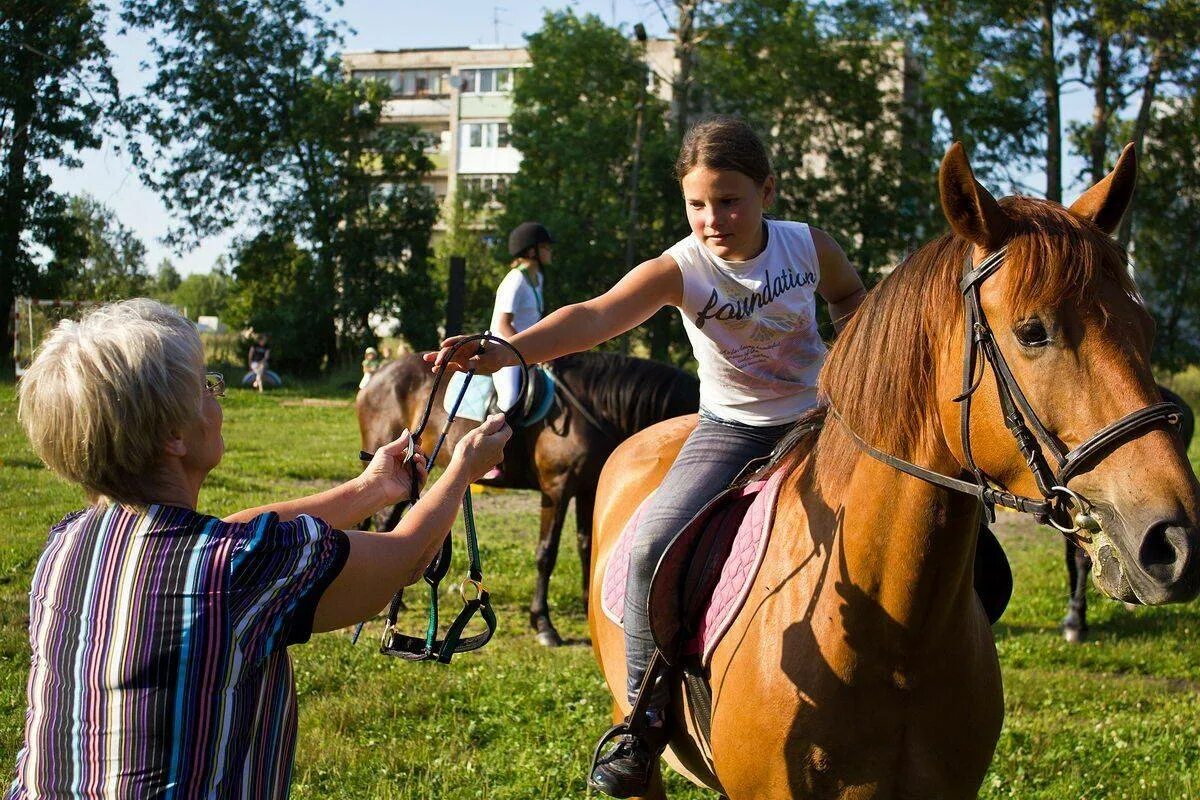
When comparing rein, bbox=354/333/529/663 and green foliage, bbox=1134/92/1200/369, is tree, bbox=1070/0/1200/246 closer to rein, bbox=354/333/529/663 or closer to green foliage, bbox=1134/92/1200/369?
green foliage, bbox=1134/92/1200/369

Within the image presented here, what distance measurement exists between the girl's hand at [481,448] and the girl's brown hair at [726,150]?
40.8 inches

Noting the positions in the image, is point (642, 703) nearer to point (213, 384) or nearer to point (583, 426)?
point (213, 384)

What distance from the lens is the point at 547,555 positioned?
7.44m

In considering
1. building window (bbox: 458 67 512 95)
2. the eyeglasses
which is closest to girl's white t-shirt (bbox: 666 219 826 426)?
the eyeglasses

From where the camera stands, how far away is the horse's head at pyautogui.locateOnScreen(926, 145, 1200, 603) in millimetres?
1866

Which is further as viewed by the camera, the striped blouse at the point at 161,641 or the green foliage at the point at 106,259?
the green foliage at the point at 106,259

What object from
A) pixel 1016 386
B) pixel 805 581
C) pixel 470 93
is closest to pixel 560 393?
pixel 805 581

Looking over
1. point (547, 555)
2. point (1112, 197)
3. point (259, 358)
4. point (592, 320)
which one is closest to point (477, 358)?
point (592, 320)

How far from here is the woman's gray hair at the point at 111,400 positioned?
1834 mm

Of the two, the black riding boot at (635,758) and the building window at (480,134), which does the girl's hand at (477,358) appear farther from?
the building window at (480,134)

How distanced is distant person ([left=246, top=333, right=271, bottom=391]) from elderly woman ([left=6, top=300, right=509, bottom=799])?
25.3m

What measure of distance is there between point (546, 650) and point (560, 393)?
6.80 ft

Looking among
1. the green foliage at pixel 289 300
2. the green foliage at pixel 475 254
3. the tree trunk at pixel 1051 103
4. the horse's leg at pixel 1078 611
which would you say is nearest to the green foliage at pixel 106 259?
the green foliage at pixel 289 300

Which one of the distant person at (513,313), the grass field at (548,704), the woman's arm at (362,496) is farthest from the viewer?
the distant person at (513,313)
